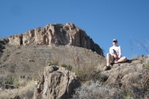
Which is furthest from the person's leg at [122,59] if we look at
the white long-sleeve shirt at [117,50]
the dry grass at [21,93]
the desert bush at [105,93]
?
the dry grass at [21,93]

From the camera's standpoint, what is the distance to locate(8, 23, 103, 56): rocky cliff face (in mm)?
89375

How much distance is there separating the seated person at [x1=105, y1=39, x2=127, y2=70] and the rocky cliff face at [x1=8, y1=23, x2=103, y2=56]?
72.9 meters

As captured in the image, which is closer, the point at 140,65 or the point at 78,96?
the point at 78,96

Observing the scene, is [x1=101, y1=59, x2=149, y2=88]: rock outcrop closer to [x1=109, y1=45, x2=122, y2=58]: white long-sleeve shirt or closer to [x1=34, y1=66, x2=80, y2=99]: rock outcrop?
[x1=109, y1=45, x2=122, y2=58]: white long-sleeve shirt

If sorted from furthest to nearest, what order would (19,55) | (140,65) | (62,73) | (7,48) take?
(7,48)
(19,55)
(140,65)
(62,73)

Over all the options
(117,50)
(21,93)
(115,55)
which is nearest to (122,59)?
(115,55)

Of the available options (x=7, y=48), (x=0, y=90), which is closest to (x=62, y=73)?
(x=0, y=90)

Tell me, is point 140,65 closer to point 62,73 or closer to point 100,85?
point 100,85

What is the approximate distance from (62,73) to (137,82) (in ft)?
6.71

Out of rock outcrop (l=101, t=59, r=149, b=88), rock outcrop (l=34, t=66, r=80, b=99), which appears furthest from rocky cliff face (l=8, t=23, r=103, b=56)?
rock outcrop (l=34, t=66, r=80, b=99)

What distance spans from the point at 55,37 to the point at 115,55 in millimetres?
76911

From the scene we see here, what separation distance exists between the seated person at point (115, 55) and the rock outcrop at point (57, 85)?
2.28 m

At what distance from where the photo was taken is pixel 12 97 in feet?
40.2

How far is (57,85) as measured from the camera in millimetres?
10023
